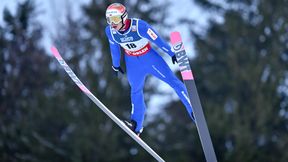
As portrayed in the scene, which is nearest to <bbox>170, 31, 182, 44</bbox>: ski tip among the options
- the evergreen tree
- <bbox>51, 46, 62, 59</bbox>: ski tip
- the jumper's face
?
the jumper's face

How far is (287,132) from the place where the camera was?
15586mm

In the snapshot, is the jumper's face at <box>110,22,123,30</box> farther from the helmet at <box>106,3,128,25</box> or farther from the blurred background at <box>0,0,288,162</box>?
the blurred background at <box>0,0,288,162</box>

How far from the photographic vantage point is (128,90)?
15398 millimetres

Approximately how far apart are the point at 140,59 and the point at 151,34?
1.28 feet

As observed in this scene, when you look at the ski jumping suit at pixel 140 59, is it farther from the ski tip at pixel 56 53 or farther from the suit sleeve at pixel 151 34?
the ski tip at pixel 56 53

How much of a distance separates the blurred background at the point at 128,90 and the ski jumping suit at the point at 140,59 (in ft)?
23.1

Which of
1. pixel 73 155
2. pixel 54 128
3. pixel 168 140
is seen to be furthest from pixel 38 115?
pixel 168 140

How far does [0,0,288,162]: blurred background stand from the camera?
46.5 feet

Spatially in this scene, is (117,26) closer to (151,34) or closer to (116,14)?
(116,14)

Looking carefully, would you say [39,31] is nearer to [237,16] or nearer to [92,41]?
[92,41]

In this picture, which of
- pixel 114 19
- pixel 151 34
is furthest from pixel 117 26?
pixel 151 34

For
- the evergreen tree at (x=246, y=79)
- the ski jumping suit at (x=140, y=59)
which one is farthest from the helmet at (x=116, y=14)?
the evergreen tree at (x=246, y=79)

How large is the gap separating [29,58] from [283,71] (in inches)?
291

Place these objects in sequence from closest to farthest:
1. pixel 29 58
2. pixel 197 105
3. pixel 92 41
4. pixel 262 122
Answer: pixel 197 105 < pixel 262 122 < pixel 92 41 < pixel 29 58
